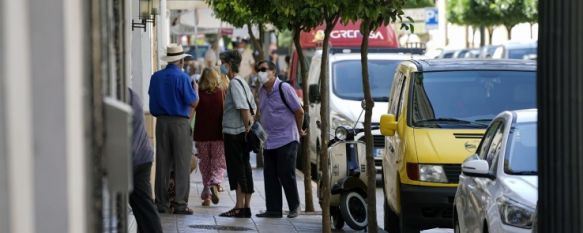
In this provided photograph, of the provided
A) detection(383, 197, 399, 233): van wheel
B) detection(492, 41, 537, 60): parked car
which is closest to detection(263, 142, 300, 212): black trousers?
detection(383, 197, 399, 233): van wheel

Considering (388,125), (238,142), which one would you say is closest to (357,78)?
(238,142)

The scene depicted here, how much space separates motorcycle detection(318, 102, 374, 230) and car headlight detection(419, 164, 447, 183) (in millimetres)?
1304

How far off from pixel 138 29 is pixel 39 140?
10261 millimetres

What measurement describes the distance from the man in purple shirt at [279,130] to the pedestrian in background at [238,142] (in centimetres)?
20

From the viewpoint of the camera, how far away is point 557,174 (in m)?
5.60

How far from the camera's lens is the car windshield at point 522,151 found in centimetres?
894

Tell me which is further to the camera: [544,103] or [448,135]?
[448,135]

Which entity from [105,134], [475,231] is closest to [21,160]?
[105,134]

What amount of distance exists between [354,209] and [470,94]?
62.2 inches

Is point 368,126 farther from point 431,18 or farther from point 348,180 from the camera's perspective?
point 431,18

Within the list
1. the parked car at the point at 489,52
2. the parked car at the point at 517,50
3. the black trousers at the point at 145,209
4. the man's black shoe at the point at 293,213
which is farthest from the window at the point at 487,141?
the parked car at the point at 489,52

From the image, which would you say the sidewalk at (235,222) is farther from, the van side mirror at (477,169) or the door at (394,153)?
the van side mirror at (477,169)

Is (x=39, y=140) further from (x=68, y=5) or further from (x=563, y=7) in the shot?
(x=563, y=7)

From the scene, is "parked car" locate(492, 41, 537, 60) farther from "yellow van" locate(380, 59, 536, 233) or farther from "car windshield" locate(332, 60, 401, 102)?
"yellow van" locate(380, 59, 536, 233)
